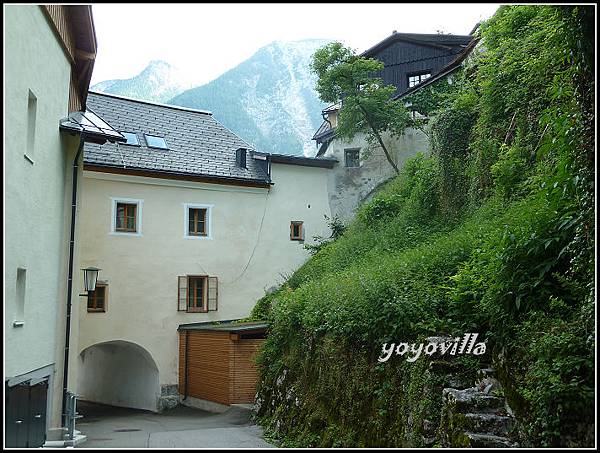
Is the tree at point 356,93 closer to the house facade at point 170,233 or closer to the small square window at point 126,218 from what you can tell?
the house facade at point 170,233

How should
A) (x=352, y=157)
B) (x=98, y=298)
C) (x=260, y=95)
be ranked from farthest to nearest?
1. (x=260, y=95)
2. (x=352, y=157)
3. (x=98, y=298)

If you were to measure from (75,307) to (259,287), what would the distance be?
10.0 meters

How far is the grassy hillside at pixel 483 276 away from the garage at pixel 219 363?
2.72m

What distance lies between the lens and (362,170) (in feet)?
84.9

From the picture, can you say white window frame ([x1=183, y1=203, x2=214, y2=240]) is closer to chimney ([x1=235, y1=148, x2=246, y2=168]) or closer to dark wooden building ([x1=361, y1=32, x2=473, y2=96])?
chimney ([x1=235, y1=148, x2=246, y2=168])

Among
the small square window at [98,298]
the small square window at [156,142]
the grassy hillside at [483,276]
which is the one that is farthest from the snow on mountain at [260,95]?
the grassy hillside at [483,276]

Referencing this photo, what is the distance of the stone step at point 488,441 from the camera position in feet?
22.7

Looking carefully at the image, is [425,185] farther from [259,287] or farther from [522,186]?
[259,287]

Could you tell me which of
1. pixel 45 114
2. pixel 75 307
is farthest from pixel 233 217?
pixel 45 114

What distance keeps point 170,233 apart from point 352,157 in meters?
8.33

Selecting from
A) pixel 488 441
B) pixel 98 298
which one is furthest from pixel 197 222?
pixel 488 441

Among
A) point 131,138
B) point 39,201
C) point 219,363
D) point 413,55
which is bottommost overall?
point 219,363

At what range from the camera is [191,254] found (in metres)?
22.0

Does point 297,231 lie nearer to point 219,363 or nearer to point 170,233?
point 170,233
